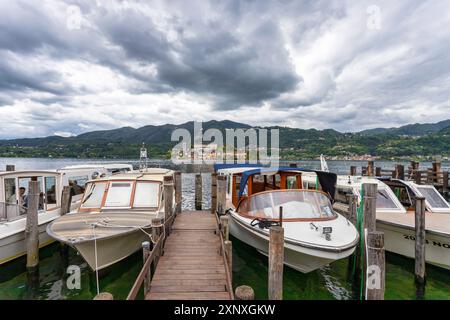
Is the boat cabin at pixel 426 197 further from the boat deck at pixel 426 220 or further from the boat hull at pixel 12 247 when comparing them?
the boat hull at pixel 12 247

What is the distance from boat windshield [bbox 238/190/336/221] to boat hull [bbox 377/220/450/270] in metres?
2.99

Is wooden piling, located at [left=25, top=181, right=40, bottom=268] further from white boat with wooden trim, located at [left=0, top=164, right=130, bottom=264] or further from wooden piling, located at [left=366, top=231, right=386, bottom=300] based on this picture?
wooden piling, located at [left=366, top=231, right=386, bottom=300]

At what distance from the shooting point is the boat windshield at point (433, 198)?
11421mm

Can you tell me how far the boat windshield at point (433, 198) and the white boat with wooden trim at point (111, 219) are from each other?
11.6m

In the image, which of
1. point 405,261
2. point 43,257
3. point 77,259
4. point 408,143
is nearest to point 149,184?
point 77,259

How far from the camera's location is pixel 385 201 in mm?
11570

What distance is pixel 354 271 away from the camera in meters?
8.78

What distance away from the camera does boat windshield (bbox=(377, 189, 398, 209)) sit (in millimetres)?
11398

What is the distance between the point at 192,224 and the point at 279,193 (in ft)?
14.7

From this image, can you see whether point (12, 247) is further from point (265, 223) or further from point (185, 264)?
point (265, 223)

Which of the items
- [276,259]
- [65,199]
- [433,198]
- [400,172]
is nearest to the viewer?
[276,259]

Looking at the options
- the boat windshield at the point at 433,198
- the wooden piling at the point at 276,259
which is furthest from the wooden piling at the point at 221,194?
the boat windshield at the point at 433,198

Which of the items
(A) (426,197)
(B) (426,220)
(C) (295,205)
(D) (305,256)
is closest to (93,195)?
(C) (295,205)

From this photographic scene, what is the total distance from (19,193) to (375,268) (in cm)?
1263
